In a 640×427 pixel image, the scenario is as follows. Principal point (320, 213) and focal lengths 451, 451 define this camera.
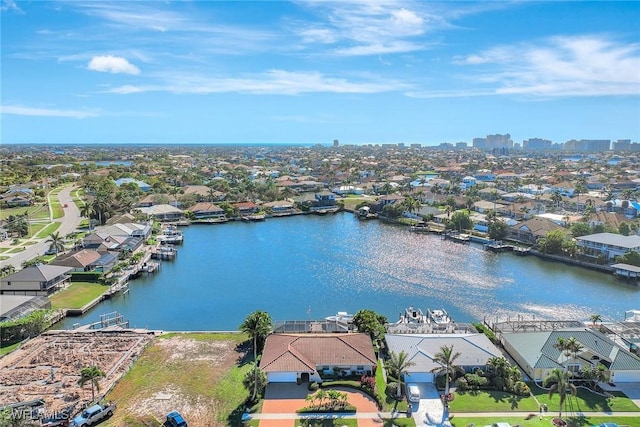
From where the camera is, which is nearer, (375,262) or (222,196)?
Result: (375,262)

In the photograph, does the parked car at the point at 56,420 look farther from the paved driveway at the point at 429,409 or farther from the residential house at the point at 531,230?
the residential house at the point at 531,230

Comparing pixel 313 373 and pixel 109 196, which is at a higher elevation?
pixel 109 196

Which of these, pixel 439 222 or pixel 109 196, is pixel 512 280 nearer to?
pixel 439 222

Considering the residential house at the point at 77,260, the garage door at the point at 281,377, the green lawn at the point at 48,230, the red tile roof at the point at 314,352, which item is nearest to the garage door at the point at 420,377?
the red tile roof at the point at 314,352

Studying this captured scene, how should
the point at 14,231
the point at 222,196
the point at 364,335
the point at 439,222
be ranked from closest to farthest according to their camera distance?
the point at 364,335
the point at 14,231
the point at 439,222
the point at 222,196

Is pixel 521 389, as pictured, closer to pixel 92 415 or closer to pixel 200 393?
pixel 200 393

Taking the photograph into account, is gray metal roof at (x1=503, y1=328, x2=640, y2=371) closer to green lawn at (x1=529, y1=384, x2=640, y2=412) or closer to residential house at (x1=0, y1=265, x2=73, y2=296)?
green lawn at (x1=529, y1=384, x2=640, y2=412)

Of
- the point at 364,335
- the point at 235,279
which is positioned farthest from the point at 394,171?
the point at 364,335

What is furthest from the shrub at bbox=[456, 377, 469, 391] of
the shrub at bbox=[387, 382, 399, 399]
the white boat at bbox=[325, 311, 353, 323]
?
the white boat at bbox=[325, 311, 353, 323]
